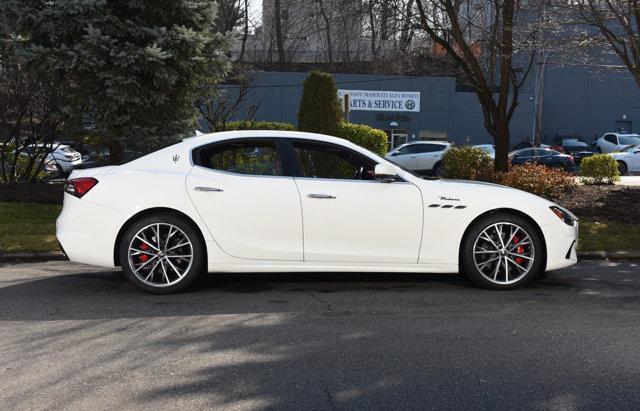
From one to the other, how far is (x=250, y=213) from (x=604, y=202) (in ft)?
29.2

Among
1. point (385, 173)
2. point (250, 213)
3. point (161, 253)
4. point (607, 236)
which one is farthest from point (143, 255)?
point (607, 236)

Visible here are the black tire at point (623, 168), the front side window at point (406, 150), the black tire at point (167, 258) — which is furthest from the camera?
the black tire at point (623, 168)

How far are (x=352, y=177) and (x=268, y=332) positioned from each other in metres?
2.24

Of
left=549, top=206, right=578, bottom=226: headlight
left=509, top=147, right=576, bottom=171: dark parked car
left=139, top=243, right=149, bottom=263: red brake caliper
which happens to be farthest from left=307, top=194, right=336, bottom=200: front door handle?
left=509, top=147, right=576, bottom=171: dark parked car

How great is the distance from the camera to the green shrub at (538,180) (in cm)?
1383

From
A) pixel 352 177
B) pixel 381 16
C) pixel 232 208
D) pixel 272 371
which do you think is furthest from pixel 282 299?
pixel 381 16

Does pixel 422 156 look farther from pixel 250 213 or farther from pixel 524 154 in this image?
pixel 250 213

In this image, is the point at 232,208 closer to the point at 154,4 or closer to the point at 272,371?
the point at 272,371

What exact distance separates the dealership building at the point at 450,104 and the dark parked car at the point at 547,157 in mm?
11018

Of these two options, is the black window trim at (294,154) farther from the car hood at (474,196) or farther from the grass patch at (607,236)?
the grass patch at (607,236)

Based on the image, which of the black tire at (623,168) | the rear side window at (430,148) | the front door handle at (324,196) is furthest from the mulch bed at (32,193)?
the black tire at (623,168)

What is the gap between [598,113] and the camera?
47031mm

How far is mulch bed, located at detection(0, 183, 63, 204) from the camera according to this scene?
1175cm

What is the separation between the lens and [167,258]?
6.30 metres
